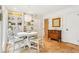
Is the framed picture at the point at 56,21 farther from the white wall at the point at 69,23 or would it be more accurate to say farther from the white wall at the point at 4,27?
the white wall at the point at 4,27

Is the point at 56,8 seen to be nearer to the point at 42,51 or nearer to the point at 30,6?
the point at 30,6

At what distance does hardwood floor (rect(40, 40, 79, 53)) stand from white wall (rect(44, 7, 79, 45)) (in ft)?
0.36

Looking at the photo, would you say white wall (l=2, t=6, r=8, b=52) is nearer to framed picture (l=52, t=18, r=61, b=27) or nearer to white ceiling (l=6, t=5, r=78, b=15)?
white ceiling (l=6, t=5, r=78, b=15)

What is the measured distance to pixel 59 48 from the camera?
6.77 ft

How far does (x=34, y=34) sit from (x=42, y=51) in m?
0.41

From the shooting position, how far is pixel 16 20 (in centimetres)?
202

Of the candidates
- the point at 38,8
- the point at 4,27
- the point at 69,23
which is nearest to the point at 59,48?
the point at 69,23

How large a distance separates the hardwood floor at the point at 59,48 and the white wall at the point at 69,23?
4.3 inches

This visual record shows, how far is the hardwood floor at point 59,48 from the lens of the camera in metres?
2.04

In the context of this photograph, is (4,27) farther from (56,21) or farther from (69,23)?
(69,23)

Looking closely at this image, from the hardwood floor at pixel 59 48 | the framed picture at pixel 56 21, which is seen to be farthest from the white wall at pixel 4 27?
the framed picture at pixel 56 21

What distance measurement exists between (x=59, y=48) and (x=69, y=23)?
0.62m

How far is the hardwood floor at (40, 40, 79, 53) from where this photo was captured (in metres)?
2.04
